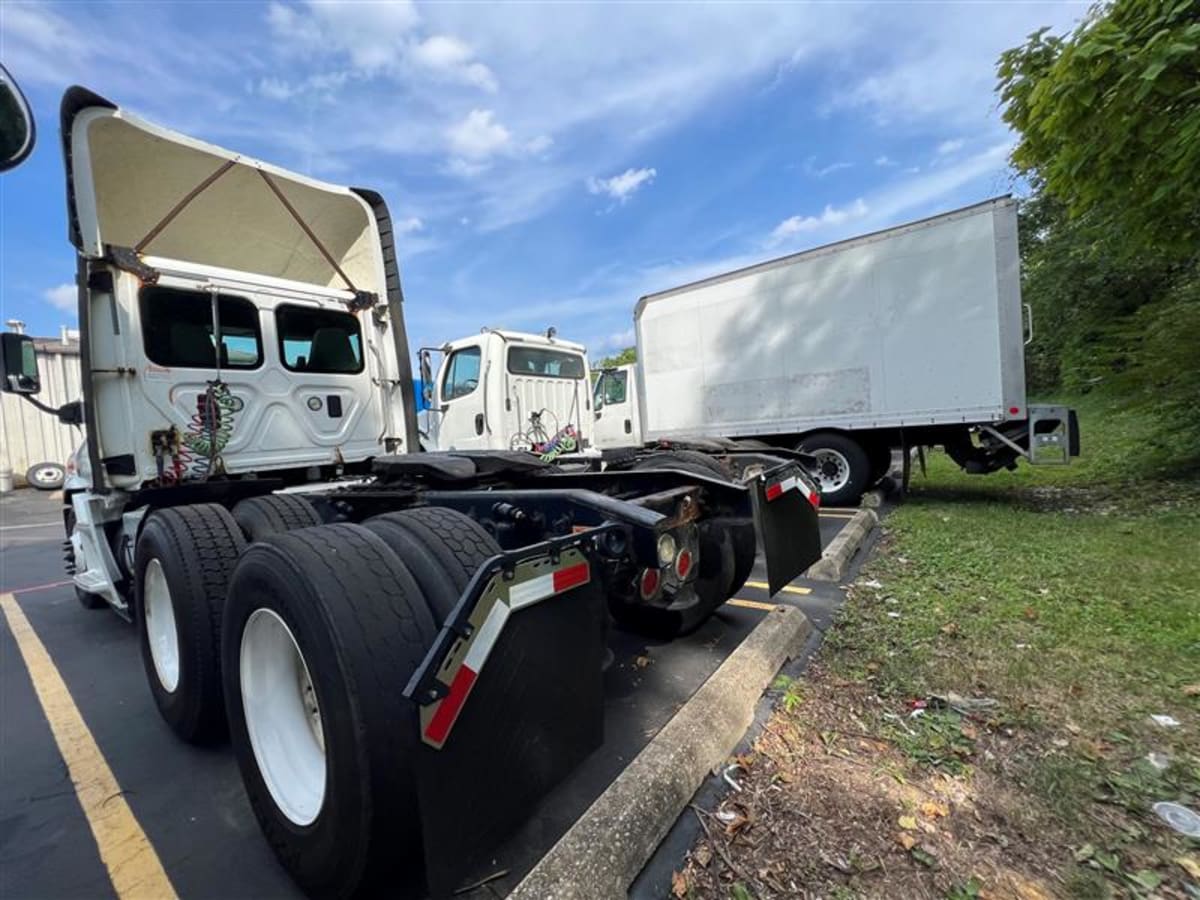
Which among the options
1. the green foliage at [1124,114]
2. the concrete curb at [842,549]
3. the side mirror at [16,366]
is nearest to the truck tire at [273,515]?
the side mirror at [16,366]

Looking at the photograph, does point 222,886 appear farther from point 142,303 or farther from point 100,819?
point 142,303

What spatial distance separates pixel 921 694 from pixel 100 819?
12.0 ft

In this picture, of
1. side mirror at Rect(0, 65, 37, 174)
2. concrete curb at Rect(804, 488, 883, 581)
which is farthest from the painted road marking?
side mirror at Rect(0, 65, 37, 174)

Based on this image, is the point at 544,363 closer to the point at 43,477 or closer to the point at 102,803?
the point at 102,803

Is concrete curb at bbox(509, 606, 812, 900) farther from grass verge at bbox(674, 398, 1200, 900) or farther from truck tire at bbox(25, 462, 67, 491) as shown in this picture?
truck tire at bbox(25, 462, 67, 491)

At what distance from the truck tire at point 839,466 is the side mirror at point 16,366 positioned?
7.74 metres

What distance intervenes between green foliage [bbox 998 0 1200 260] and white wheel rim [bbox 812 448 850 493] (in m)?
3.64

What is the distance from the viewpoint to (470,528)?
7.12 feet

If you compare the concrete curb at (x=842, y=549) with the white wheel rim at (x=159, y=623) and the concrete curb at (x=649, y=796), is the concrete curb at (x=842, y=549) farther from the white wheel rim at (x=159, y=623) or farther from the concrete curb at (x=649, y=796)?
the white wheel rim at (x=159, y=623)

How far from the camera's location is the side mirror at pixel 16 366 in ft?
12.0

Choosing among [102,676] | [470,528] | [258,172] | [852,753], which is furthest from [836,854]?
[258,172]

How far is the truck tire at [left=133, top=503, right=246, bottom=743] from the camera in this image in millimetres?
2676

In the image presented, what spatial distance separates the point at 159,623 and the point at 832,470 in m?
7.50

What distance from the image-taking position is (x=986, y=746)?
2.28 metres
